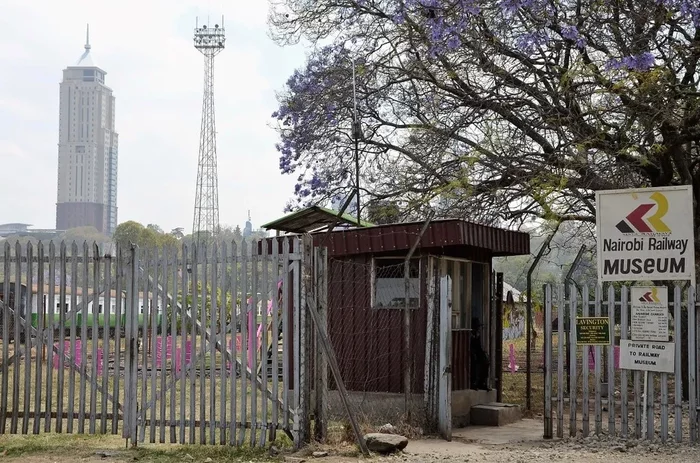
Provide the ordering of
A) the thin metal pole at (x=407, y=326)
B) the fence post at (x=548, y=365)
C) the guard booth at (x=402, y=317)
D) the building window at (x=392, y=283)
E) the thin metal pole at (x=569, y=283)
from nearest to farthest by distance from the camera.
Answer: the fence post at (x=548, y=365)
the thin metal pole at (x=569, y=283)
the thin metal pole at (x=407, y=326)
the guard booth at (x=402, y=317)
the building window at (x=392, y=283)

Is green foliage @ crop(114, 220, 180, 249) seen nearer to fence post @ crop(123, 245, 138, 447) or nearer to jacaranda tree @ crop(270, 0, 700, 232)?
jacaranda tree @ crop(270, 0, 700, 232)

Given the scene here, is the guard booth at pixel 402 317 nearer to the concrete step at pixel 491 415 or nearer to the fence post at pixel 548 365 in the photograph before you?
the concrete step at pixel 491 415

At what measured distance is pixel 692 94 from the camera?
14.1 m

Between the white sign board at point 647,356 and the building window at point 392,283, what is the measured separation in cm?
316

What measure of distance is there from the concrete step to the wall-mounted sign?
2.90 m

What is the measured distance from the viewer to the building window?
13.0m

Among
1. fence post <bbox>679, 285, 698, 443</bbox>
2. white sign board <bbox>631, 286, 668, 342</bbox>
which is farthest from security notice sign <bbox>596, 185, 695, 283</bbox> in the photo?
fence post <bbox>679, 285, 698, 443</bbox>

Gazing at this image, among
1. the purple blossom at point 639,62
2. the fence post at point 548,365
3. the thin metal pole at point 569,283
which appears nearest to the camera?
the fence post at point 548,365

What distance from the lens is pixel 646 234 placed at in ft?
35.8

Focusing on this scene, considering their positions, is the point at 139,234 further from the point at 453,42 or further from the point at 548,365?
the point at 548,365

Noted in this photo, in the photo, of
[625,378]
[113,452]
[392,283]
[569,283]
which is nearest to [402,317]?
[392,283]

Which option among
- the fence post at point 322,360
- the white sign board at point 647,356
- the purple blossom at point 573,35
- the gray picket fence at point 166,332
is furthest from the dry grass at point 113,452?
the purple blossom at point 573,35

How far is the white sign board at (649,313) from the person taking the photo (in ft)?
35.0

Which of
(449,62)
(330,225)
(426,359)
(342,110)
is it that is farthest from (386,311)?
(342,110)
